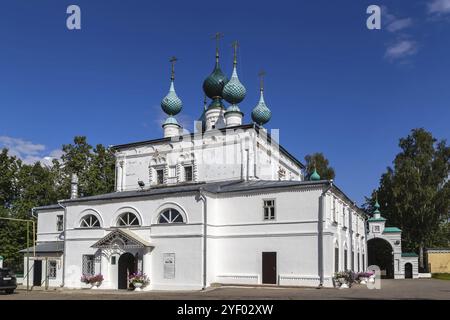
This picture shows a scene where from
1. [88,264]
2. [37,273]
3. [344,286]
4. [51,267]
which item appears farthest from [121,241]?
[344,286]

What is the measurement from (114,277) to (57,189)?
19235 mm

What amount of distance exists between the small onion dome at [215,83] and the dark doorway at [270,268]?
1409 centimetres

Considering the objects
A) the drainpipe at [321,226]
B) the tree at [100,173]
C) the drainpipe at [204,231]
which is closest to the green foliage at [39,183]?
the tree at [100,173]

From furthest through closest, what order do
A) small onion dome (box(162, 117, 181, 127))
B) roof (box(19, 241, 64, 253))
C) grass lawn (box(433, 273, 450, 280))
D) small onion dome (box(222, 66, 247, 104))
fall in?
1. grass lawn (box(433, 273, 450, 280))
2. small onion dome (box(162, 117, 181, 127))
3. small onion dome (box(222, 66, 247, 104))
4. roof (box(19, 241, 64, 253))

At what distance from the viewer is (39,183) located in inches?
1660

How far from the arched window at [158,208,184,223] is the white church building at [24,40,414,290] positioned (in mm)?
49

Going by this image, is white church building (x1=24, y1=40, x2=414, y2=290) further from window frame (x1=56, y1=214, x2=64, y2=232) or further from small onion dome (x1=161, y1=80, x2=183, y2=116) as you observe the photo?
small onion dome (x1=161, y1=80, x2=183, y2=116)

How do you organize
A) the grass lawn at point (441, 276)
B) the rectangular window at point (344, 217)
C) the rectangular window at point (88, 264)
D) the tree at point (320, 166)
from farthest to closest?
the tree at point (320, 166)
the grass lawn at point (441, 276)
the rectangular window at point (344, 217)
the rectangular window at point (88, 264)

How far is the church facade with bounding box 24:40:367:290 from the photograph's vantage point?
918 inches

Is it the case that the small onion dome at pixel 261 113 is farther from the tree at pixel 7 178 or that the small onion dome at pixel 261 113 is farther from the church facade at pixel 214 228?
the tree at pixel 7 178

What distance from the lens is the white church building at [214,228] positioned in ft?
76.5

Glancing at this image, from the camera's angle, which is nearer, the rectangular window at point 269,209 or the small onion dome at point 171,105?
the rectangular window at point 269,209

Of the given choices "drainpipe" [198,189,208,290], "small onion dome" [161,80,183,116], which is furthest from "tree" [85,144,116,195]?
"drainpipe" [198,189,208,290]
